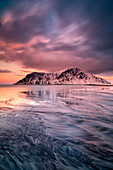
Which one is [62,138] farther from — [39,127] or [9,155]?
[9,155]

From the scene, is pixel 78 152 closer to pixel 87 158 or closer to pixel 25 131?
pixel 87 158

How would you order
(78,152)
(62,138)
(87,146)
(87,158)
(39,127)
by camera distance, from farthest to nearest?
(39,127)
(62,138)
(87,146)
(78,152)
(87,158)

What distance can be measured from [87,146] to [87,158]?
1.77ft

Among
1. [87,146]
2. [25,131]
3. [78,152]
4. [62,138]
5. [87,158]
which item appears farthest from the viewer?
[25,131]

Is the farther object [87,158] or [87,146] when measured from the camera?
[87,146]

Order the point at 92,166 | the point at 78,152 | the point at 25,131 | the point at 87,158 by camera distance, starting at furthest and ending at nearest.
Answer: the point at 25,131 < the point at 78,152 < the point at 87,158 < the point at 92,166

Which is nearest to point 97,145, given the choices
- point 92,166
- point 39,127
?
point 92,166

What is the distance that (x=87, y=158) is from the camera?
8.72 ft

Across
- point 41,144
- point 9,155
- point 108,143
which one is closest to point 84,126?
point 108,143

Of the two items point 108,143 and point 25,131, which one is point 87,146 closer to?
point 108,143

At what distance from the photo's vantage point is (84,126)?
4688 millimetres

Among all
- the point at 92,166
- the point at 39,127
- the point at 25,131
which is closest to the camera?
the point at 92,166

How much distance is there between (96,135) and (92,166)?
5.14 feet

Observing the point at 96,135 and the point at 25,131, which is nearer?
the point at 96,135
